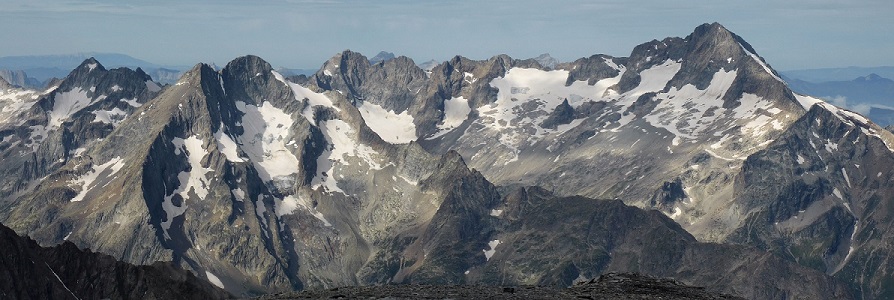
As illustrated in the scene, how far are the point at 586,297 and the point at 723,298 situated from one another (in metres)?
14.1

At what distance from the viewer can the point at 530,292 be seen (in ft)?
317

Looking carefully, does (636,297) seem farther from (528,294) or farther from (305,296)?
(305,296)

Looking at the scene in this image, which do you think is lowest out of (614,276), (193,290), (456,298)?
(193,290)

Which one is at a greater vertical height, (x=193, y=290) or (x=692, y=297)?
(x=692, y=297)

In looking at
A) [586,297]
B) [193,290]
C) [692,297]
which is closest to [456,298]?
[586,297]

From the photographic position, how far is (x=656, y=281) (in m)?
105

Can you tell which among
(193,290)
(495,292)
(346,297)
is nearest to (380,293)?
(346,297)

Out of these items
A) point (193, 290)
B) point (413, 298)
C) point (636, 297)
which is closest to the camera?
point (413, 298)

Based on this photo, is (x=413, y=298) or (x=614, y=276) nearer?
(x=413, y=298)

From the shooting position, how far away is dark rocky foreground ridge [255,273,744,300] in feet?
301

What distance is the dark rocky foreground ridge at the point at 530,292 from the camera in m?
91.7

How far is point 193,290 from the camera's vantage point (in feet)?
644

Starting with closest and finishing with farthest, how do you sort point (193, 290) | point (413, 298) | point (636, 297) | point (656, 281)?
point (413, 298) < point (636, 297) < point (656, 281) < point (193, 290)

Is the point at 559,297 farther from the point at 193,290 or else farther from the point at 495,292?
the point at 193,290
